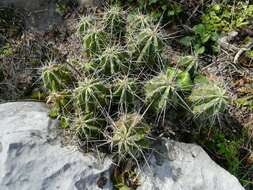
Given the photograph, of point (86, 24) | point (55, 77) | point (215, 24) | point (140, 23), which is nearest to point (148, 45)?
point (140, 23)

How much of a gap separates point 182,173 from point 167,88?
2.01 ft

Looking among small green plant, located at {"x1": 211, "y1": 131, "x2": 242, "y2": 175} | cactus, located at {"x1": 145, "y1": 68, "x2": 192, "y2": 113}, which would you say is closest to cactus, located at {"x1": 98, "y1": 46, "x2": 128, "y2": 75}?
cactus, located at {"x1": 145, "y1": 68, "x2": 192, "y2": 113}

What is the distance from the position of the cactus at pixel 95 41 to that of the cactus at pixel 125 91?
14.1 inches

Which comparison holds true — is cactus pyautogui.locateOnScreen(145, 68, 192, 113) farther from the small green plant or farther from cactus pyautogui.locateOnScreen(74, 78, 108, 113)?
the small green plant

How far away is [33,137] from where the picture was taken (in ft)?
10.0

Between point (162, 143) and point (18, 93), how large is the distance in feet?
4.69

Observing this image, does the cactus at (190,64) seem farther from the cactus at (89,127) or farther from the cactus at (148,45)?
the cactus at (89,127)

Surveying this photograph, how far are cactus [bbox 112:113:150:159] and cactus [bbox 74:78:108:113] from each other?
0.64 feet

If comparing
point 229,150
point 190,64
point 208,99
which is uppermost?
point 190,64

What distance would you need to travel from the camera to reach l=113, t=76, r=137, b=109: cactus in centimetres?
305

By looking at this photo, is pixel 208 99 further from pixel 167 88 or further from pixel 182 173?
pixel 182 173

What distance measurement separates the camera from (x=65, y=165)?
2963 millimetres

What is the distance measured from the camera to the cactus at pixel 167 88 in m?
2.99

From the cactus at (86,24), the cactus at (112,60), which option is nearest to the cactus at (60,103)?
the cactus at (112,60)
